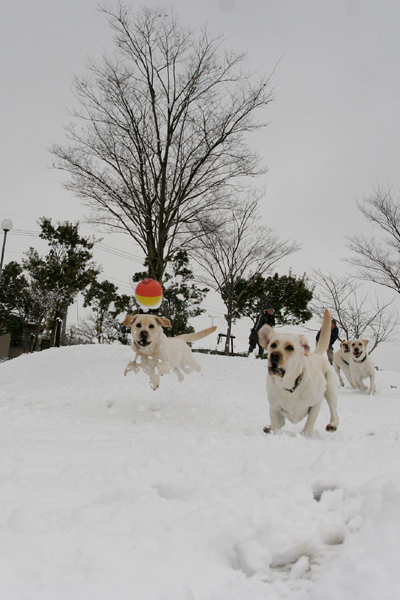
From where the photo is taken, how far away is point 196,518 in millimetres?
1450

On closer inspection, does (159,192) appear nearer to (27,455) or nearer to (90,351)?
(90,351)

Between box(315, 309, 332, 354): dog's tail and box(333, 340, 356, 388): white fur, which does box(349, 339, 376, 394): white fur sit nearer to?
box(333, 340, 356, 388): white fur

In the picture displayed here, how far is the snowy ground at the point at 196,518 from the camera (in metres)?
1.14

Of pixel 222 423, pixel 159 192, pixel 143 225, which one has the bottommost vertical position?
pixel 222 423

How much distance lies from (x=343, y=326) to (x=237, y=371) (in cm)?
977

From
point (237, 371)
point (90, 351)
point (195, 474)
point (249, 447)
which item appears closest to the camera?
point (195, 474)

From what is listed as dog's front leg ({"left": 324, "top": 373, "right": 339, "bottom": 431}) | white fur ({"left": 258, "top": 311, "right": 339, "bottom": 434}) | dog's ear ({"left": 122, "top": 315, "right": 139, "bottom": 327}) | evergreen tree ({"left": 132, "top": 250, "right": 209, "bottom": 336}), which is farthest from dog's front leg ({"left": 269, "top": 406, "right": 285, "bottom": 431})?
evergreen tree ({"left": 132, "top": 250, "right": 209, "bottom": 336})

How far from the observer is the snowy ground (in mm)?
1138

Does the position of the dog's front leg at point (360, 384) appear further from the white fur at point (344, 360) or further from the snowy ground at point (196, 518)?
the snowy ground at point (196, 518)

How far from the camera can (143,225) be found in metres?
11.3

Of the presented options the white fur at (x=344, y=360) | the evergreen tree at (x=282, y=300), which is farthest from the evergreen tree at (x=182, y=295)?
the white fur at (x=344, y=360)

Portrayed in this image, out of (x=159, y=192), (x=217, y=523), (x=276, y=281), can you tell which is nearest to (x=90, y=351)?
(x=159, y=192)

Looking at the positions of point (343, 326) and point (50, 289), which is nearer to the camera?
point (343, 326)

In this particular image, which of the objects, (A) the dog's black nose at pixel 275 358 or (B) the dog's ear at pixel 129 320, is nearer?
(A) the dog's black nose at pixel 275 358
